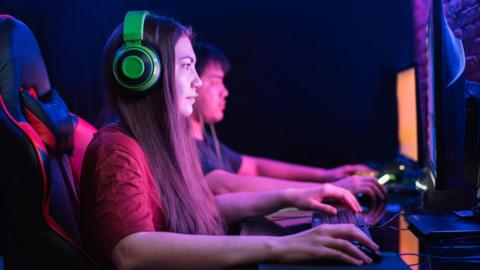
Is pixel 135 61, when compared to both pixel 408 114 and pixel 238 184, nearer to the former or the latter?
pixel 238 184

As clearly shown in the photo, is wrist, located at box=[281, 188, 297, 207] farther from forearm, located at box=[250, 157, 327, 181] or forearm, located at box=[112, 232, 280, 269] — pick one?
forearm, located at box=[250, 157, 327, 181]

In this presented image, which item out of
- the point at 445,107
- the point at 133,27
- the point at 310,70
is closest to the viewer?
the point at 445,107

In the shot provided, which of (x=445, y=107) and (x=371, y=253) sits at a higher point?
(x=445, y=107)

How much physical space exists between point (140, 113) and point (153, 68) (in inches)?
4.3

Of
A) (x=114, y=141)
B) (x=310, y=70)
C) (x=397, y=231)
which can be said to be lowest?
(x=397, y=231)

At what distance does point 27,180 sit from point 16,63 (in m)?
0.25

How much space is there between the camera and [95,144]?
3.64 ft

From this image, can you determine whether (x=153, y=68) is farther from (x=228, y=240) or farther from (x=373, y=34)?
(x=373, y=34)

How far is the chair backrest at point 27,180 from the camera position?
3.30 ft

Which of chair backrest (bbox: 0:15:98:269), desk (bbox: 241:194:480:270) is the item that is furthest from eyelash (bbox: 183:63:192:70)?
desk (bbox: 241:194:480:270)

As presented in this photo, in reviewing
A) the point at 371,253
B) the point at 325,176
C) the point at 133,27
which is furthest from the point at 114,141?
the point at 325,176

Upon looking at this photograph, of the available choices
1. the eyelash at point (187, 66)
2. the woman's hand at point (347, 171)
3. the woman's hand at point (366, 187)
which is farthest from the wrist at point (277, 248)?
the woman's hand at point (347, 171)

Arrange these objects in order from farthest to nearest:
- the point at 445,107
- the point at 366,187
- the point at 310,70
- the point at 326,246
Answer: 1. the point at 310,70
2. the point at 366,187
3. the point at 445,107
4. the point at 326,246

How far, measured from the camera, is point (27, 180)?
101 cm
